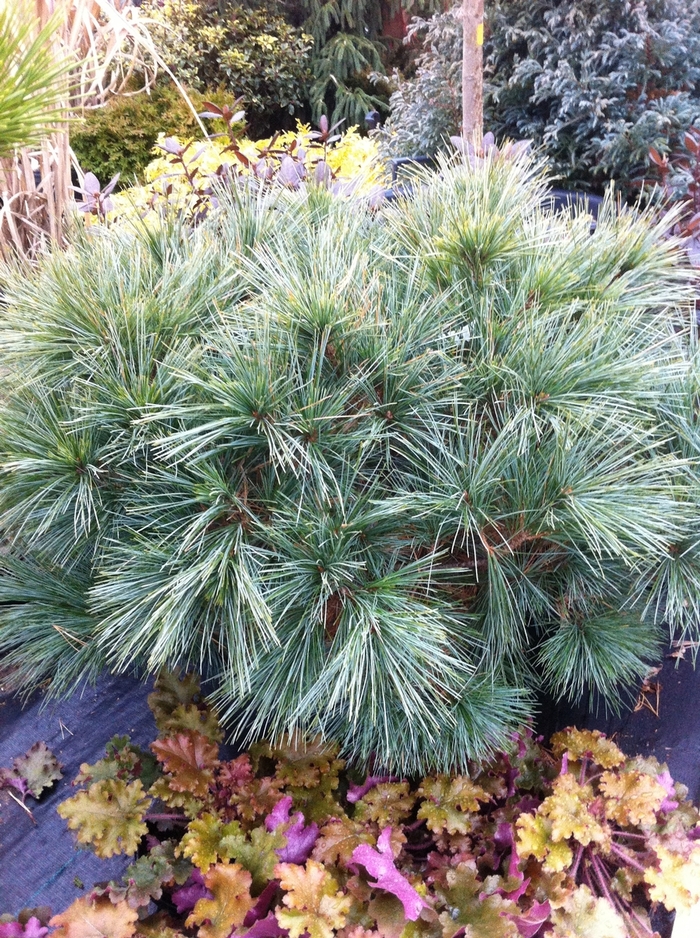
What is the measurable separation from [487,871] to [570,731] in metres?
0.23

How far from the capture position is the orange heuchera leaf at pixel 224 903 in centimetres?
79

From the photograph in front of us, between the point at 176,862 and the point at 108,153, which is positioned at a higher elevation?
the point at 108,153

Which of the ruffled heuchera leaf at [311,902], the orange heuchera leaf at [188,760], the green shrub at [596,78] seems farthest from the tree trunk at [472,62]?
the ruffled heuchera leaf at [311,902]

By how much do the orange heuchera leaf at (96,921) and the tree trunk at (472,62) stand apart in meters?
1.66

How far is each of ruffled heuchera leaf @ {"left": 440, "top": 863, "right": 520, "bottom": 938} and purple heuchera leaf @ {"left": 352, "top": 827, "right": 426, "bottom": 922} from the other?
0.12ft

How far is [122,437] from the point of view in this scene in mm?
811

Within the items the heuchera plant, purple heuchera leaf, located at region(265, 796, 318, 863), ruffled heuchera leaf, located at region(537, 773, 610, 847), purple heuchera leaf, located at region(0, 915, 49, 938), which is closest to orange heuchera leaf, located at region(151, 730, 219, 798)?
the heuchera plant

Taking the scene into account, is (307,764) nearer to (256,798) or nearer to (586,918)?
(256,798)

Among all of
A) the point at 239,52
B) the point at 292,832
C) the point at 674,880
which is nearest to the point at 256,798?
the point at 292,832

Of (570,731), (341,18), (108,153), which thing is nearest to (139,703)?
(570,731)

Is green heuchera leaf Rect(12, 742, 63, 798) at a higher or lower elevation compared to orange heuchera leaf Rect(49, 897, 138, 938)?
lower

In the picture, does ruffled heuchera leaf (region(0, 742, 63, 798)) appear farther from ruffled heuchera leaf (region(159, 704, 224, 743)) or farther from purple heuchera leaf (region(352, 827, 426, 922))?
purple heuchera leaf (region(352, 827, 426, 922))

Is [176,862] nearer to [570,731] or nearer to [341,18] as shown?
[570,731]

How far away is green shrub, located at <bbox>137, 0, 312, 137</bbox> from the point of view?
13.1ft
